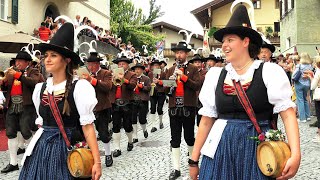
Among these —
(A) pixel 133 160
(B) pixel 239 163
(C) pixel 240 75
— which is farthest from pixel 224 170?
(A) pixel 133 160

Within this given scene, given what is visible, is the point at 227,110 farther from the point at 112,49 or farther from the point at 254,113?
the point at 112,49

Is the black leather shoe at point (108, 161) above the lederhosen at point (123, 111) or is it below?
below

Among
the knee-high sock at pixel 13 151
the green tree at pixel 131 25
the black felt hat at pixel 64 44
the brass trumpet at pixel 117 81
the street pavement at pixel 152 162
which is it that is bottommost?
the street pavement at pixel 152 162

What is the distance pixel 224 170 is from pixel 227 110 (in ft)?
1.45

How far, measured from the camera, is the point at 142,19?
1710 inches

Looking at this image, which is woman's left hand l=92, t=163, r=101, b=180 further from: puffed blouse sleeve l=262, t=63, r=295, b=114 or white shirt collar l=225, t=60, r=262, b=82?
puffed blouse sleeve l=262, t=63, r=295, b=114

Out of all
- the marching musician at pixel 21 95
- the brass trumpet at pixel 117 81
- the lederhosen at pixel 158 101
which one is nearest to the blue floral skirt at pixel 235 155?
the marching musician at pixel 21 95

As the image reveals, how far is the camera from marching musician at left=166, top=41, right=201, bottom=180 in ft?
21.2

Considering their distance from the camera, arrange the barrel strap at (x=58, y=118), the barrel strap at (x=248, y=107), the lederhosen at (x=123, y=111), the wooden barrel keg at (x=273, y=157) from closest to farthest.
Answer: the wooden barrel keg at (x=273, y=157)
the barrel strap at (x=248, y=107)
the barrel strap at (x=58, y=118)
the lederhosen at (x=123, y=111)

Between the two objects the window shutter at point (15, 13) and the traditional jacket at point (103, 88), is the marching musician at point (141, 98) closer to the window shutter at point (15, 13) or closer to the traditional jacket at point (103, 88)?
the traditional jacket at point (103, 88)

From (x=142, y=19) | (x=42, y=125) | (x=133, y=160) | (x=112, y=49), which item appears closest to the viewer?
(x=42, y=125)

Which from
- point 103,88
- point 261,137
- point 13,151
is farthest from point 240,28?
point 13,151

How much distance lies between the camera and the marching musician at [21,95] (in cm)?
753

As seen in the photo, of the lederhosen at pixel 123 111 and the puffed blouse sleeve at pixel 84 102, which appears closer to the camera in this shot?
the puffed blouse sleeve at pixel 84 102
